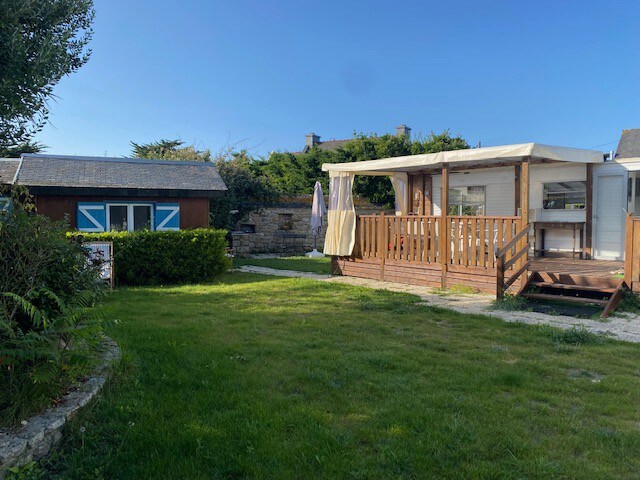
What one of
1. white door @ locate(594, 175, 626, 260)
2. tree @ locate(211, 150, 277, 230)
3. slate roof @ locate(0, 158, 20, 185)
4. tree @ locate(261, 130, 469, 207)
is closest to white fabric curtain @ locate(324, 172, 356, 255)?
white door @ locate(594, 175, 626, 260)

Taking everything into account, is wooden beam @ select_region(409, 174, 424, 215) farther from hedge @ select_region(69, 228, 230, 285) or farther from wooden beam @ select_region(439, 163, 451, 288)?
hedge @ select_region(69, 228, 230, 285)

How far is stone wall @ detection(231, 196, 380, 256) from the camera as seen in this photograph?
740 inches

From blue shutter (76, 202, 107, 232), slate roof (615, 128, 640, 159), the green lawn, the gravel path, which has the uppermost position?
slate roof (615, 128, 640, 159)

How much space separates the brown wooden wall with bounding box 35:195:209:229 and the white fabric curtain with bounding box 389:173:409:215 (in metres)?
5.79

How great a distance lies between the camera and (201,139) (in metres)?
22.8

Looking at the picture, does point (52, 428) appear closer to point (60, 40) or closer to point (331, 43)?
point (60, 40)

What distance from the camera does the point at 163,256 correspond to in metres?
10.5

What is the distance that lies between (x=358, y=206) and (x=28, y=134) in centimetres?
1737

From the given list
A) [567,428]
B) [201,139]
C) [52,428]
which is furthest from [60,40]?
[201,139]

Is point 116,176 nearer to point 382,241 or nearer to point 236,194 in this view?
point 236,194

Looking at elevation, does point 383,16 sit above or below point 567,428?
above

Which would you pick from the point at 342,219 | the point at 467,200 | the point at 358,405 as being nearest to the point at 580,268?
the point at 467,200

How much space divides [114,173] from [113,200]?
38.4 inches

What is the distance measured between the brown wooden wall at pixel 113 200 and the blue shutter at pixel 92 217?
15cm
